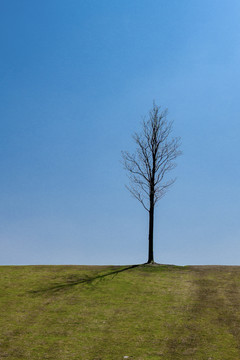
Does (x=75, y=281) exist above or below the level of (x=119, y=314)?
above

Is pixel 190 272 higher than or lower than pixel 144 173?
lower

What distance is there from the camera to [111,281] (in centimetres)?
2488

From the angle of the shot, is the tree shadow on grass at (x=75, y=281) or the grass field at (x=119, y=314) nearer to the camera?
the grass field at (x=119, y=314)

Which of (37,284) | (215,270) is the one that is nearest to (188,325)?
(37,284)

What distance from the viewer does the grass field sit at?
1449 cm

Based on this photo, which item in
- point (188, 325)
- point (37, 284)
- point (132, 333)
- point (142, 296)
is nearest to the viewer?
point (132, 333)

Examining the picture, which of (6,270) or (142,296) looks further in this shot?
(6,270)

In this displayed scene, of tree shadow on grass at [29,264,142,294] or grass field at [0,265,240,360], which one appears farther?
tree shadow on grass at [29,264,142,294]

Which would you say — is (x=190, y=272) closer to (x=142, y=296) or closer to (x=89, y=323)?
(x=142, y=296)

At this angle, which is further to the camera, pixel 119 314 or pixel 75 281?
pixel 75 281

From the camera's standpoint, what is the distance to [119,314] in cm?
1841

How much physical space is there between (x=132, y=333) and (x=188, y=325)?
2811 millimetres

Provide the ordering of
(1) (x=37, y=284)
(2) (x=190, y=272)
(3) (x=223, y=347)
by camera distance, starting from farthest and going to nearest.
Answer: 1. (2) (x=190, y=272)
2. (1) (x=37, y=284)
3. (3) (x=223, y=347)

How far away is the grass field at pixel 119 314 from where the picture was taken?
1449 cm
